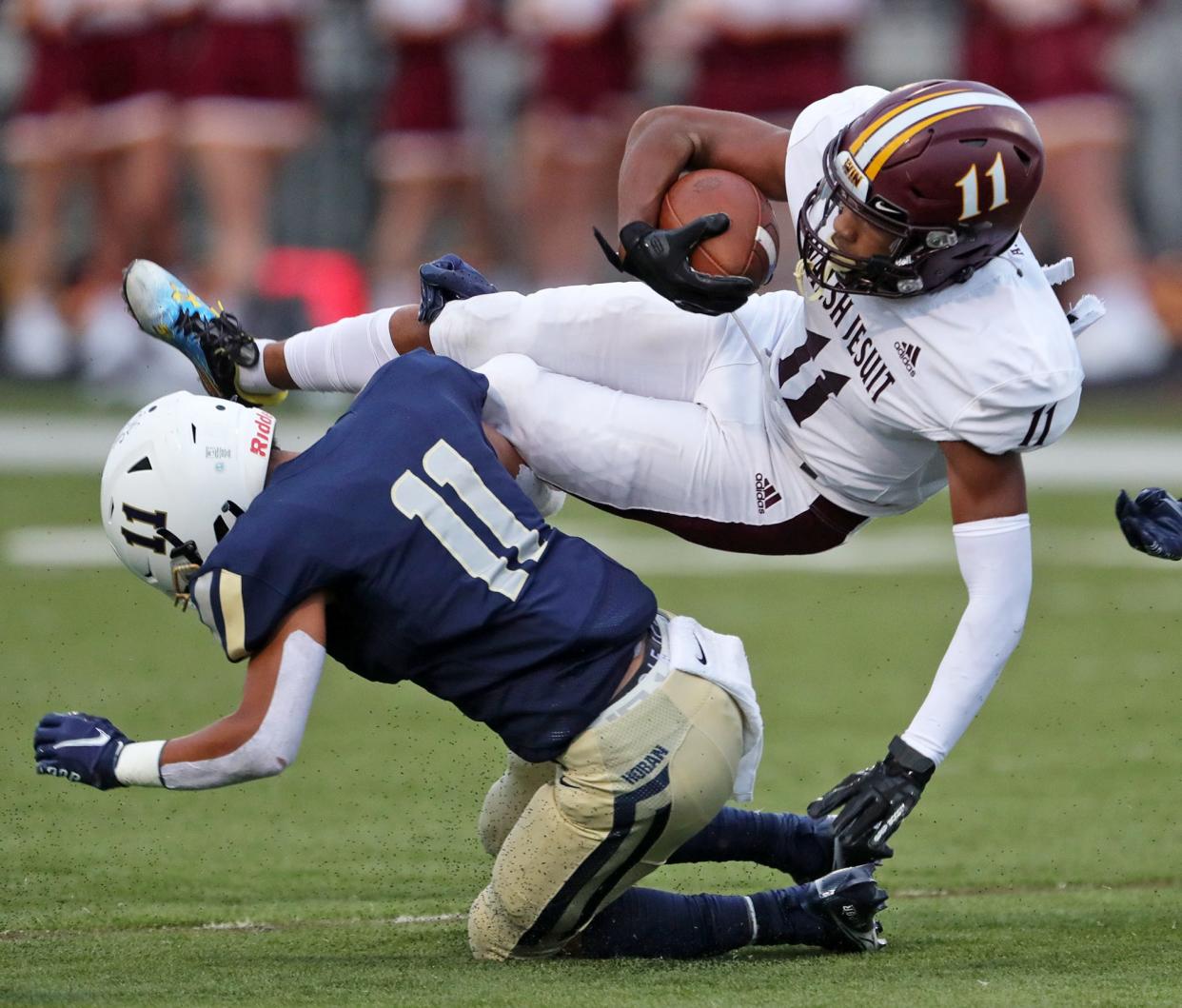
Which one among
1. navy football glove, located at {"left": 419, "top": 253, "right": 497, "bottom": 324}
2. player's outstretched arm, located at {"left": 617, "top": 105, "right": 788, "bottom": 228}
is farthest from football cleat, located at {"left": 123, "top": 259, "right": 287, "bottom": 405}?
player's outstretched arm, located at {"left": 617, "top": 105, "right": 788, "bottom": 228}

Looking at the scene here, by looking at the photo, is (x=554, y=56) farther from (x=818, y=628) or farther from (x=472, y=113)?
(x=818, y=628)

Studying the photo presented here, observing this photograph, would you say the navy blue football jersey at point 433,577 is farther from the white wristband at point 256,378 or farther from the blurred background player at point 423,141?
the blurred background player at point 423,141

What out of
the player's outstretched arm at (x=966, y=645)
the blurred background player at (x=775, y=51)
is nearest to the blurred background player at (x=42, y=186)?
the blurred background player at (x=775, y=51)

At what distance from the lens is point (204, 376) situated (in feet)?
16.1

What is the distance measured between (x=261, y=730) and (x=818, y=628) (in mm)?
4148

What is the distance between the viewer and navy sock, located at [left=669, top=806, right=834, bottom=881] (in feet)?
15.0

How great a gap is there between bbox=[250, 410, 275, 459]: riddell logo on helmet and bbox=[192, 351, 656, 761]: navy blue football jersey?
0.06 metres

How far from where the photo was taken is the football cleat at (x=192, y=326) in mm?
4855

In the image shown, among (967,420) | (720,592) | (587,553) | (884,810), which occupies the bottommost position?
(720,592)

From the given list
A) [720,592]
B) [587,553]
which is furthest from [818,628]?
[587,553]

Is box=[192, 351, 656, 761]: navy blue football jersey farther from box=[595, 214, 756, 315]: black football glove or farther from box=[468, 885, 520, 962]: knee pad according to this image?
box=[595, 214, 756, 315]: black football glove

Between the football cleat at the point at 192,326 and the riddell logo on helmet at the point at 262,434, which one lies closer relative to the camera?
the riddell logo on helmet at the point at 262,434

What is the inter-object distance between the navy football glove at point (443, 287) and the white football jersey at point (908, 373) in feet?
2.09

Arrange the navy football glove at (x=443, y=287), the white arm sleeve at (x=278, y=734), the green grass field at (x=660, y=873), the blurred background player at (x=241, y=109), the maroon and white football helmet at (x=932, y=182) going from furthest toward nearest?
the blurred background player at (x=241, y=109), the navy football glove at (x=443, y=287), the maroon and white football helmet at (x=932, y=182), the green grass field at (x=660, y=873), the white arm sleeve at (x=278, y=734)
